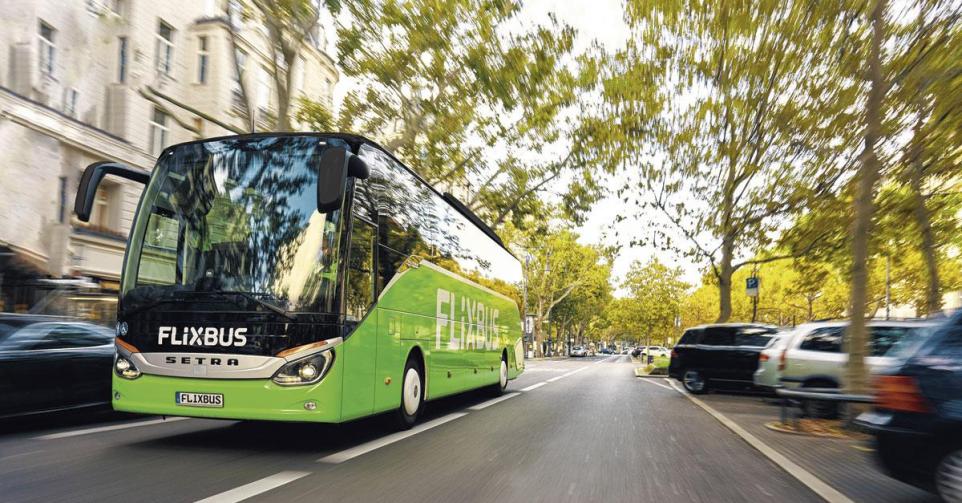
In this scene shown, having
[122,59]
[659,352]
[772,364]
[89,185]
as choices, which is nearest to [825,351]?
[772,364]

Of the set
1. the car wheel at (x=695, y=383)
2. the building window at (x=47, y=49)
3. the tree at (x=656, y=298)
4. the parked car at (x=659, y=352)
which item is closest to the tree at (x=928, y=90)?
the car wheel at (x=695, y=383)

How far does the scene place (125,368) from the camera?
7.13m

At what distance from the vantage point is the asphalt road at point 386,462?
5.37 metres

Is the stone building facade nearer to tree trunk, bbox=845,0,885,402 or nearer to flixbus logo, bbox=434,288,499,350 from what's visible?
flixbus logo, bbox=434,288,499,350

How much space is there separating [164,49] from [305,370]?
21.6 meters

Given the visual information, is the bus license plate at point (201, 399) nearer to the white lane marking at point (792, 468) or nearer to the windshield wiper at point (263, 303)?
the windshield wiper at point (263, 303)

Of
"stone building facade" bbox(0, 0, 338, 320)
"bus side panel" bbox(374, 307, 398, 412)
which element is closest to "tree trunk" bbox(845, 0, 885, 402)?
"bus side panel" bbox(374, 307, 398, 412)

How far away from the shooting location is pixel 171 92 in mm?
24750

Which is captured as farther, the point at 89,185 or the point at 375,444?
the point at 375,444

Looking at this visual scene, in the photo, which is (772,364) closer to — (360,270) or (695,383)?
(695,383)

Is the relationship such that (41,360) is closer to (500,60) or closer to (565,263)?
(500,60)

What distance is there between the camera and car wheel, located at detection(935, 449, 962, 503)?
15.0 feet

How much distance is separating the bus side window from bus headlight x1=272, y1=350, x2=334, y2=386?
50cm

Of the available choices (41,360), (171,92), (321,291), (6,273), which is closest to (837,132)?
(321,291)
